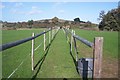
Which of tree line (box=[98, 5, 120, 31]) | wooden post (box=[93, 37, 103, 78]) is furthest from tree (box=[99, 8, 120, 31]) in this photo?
wooden post (box=[93, 37, 103, 78])

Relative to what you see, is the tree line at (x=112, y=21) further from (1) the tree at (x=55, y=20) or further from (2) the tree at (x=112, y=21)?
(1) the tree at (x=55, y=20)

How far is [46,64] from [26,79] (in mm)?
2189

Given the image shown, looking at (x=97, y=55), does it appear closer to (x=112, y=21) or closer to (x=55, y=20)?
(x=112, y=21)

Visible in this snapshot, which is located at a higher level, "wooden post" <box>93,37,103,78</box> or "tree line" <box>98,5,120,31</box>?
"tree line" <box>98,5,120,31</box>

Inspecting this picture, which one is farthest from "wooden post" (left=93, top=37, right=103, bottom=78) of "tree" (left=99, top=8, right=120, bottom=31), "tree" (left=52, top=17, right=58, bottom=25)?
"tree" (left=52, top=17, right=58, bottom=25)

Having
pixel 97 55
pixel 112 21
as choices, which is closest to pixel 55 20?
pixel 112 21

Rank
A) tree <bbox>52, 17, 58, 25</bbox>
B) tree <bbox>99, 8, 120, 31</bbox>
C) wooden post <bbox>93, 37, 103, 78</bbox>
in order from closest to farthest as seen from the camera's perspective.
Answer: wooden post <bbox>93, 37, 103, 78</bbox> → tree <bbox>99, 8, 120, 31</bbox> → tree <bbox>52, 17, 58, 25</bbox>

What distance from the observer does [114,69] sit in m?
7.41

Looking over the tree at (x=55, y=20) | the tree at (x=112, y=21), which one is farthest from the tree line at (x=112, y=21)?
the tree at (x=55, y=20)

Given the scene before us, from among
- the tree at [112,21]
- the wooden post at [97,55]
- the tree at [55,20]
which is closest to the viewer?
the wooden post at [97,55]

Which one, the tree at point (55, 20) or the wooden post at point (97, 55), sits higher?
the tree at point (55, 20)

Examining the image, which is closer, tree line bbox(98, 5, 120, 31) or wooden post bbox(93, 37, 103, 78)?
wooden post bbox(93, 37, 103, 78)

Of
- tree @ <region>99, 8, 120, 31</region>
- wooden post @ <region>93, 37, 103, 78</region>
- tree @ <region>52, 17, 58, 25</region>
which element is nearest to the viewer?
wooden post @ <region>93, 37, 103, 78</region>

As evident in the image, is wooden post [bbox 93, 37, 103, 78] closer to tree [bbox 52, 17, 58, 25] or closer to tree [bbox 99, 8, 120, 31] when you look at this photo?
tree [bbox 99, 8, 120, 31]
